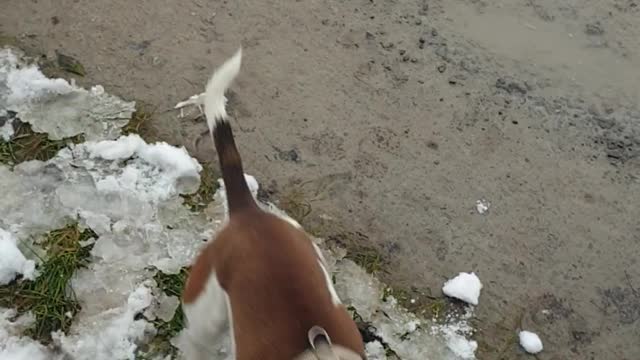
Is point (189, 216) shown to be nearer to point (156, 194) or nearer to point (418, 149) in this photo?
point (156, 194)

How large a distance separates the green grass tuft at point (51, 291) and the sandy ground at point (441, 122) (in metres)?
0.80

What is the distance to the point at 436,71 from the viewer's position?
4574 millimetres

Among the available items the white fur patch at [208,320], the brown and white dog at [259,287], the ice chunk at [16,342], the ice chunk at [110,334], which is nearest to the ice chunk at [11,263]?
the ice chunk at [16,342]

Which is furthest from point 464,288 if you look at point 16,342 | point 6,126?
point 6,126

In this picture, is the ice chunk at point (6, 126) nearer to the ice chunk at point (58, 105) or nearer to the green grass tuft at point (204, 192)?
the ice chunk at point (58, 105)

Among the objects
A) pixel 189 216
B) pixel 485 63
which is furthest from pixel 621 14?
pixel 189 216

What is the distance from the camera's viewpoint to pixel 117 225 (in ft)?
13.0

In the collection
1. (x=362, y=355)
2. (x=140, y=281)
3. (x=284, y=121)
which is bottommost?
(x=140, y=281)

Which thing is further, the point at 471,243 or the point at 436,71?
the point at 436,71

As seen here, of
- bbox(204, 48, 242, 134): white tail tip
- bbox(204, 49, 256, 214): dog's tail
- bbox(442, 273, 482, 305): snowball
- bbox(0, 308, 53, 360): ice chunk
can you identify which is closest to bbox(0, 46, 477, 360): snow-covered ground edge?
bbox(0, 308, 53, 360): ice chunk

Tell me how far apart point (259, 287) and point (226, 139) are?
0.52 m

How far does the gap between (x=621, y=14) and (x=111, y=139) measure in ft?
9.01

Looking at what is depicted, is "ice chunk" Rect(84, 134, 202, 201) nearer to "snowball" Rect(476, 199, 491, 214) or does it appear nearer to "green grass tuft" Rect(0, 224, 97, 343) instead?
"green grass tuft" Rect(0, 224, 97, 343)

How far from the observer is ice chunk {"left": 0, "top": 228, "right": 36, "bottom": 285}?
12.2 feet
